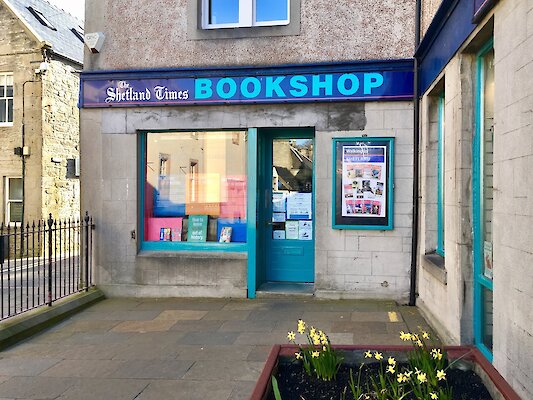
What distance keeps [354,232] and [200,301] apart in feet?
8.88

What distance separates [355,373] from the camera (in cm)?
332

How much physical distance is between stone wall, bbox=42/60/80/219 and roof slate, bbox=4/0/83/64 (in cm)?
64

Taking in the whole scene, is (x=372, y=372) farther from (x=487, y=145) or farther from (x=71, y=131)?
(x=71, y=131)

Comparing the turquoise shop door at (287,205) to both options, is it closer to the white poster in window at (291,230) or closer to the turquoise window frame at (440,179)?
the white poster in window at (291,230)

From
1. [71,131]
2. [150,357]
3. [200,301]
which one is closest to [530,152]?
[150,357]

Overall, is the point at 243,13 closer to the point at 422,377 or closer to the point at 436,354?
Answer: the point at 436,354

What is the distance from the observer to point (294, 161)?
848 centimetres

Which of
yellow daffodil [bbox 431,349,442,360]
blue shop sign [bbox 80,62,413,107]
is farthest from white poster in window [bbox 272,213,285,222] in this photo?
yellow daffodil [bbox 431,349,442,360]

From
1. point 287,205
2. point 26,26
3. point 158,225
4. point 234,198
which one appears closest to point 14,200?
point 26,26

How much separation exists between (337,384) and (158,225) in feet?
19.8

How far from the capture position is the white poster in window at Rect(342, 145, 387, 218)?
7.68m

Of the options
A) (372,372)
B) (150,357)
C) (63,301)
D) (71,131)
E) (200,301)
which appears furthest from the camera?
(71,131)

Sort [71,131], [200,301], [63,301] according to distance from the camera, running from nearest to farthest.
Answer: [63,301], [200,301], [71,131]

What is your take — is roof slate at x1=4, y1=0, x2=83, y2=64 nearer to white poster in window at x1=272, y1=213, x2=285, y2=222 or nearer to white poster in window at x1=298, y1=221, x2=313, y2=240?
white poster in window at x1=272, y1=213, x2=285, y2=222
